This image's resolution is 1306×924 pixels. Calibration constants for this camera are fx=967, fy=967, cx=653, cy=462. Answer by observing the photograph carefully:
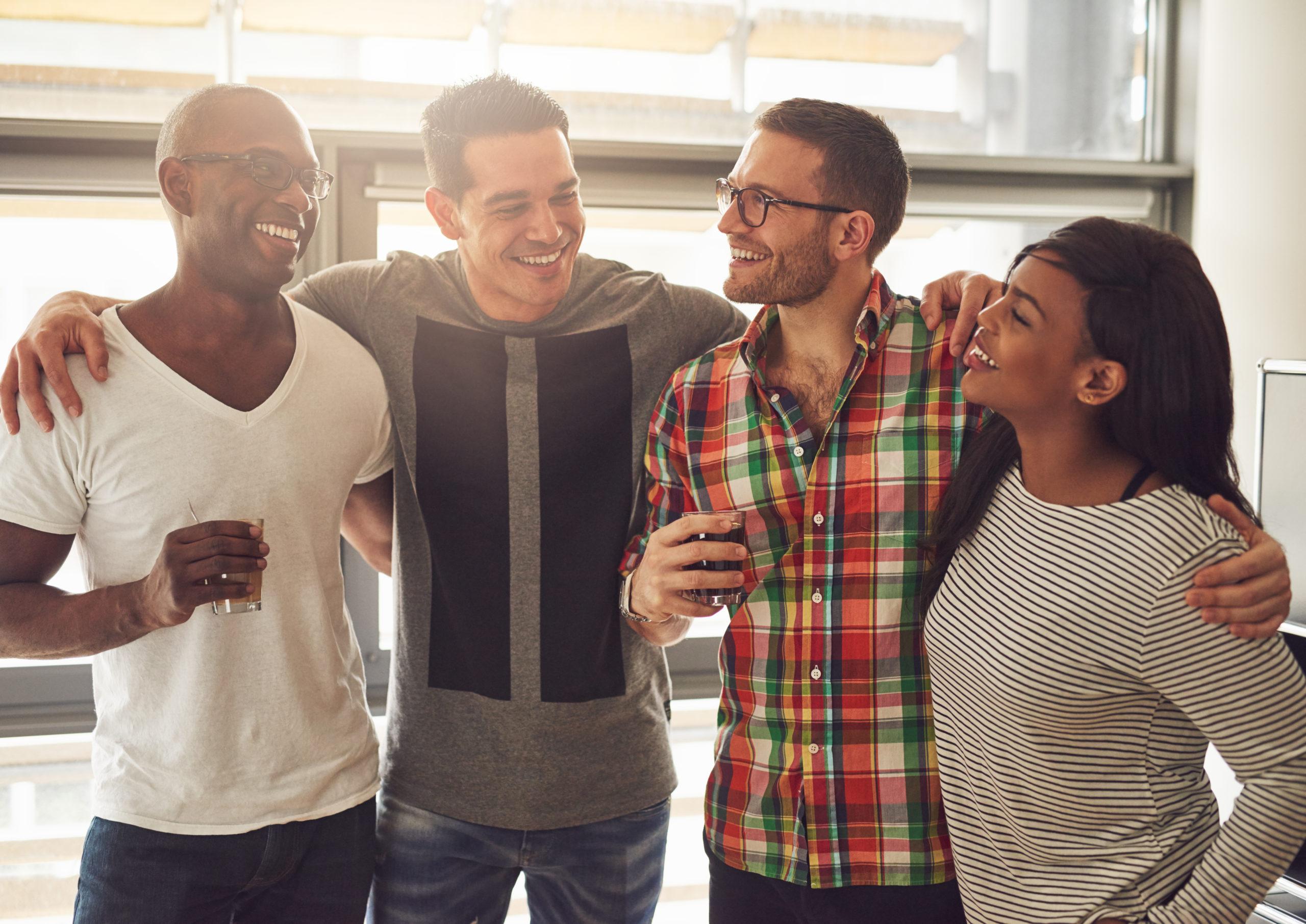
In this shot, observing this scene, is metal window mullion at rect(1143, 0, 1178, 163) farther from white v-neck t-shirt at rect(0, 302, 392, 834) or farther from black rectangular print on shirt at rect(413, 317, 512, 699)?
white v-neck t-shirt at rect(0, 302, 392, 834)

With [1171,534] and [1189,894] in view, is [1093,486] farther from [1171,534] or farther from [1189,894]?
[1189,894]

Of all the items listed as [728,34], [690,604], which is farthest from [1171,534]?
[728,34]

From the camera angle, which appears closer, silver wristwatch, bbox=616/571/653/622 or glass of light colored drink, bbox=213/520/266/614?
glass of light colored drink, bbox=213/520/266/614

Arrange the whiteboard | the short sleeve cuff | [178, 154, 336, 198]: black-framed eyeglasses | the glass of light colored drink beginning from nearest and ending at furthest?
the glass of light colored drink, the short sleeve cuff, [178, 154, 336, 198]: black-framed eyeglasses, the whiteboard

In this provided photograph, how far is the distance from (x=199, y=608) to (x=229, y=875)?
0.38 metres

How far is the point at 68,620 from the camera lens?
4.34 feet

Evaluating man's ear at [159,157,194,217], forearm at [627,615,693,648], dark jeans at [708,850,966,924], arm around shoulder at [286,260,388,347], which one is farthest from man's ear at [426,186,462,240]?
dark jeans at [708,850,966,924]

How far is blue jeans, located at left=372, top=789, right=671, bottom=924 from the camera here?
1568 mm

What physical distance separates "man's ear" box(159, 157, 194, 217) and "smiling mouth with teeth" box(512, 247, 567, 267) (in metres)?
0.50

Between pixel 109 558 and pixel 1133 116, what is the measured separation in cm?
262

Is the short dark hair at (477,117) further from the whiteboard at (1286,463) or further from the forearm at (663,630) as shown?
the whiteboard at (1286,463)

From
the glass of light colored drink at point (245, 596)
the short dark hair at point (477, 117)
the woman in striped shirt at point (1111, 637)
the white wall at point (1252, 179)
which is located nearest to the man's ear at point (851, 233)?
the woman in striped shirt at point (1111, 637)

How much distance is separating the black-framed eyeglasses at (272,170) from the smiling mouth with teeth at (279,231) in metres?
0.06

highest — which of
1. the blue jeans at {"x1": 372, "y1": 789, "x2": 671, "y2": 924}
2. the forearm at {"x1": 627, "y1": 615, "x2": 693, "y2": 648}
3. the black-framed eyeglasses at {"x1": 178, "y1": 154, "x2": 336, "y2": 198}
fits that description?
the black-framed eyeglasses at {"x1": 178, "y1": 154, "x2": 336, "y2": 198}
